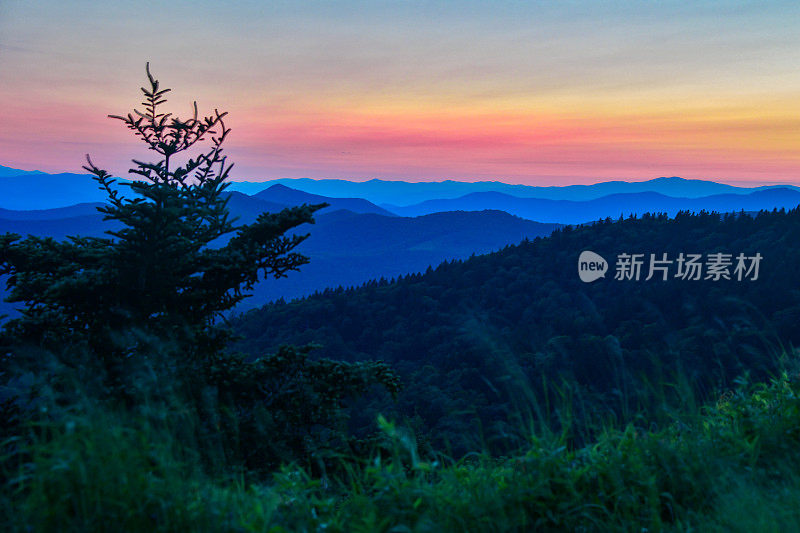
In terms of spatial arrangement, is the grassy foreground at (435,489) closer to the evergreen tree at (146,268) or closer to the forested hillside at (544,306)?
the evergreen tree at (146,268)

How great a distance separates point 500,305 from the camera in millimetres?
105688

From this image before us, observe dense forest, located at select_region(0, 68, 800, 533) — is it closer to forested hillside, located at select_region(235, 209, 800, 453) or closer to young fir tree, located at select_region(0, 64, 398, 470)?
young fir tree, located at select_region(0, 64, 398, 470)

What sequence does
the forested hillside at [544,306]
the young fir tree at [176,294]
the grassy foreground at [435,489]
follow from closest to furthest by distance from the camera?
the grassy foreground at [435,489]
the young fir tree at [176,294]
the forested hillside at [544,306]

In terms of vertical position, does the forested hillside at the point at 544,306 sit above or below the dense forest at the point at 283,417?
below

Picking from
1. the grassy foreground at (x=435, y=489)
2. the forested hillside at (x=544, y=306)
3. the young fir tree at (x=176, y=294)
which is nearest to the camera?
the grassy foreground at (x=435, y=489)

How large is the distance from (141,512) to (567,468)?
2099 millimetres

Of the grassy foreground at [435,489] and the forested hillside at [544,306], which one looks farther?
the forested hillside at [544,306]

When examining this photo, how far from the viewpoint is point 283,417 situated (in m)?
8.13

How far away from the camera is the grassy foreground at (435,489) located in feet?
7.62

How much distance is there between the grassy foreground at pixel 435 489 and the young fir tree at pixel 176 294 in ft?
15.1

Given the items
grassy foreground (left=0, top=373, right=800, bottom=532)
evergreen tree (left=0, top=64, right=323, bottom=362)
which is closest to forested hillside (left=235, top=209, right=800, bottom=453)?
evergreen tree (left=0, top=64, right=323, bottom=362)

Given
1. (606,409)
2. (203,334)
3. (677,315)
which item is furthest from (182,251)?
(677,315)

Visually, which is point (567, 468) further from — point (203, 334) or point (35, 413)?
point (203, 334)

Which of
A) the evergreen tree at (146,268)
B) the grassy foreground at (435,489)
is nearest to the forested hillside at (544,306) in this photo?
the evergreen tree at (146,268)
